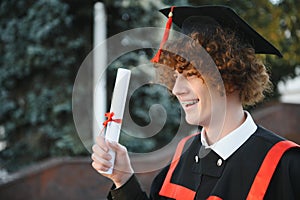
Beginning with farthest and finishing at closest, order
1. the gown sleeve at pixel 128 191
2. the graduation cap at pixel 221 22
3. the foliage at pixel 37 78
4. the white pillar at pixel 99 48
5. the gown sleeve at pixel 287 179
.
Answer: the foliage at pixel 37 78, the white pillar at pixel 99 48, the gown sleeve at pixel 128 191, the graduation cap at pixel 221 22, the gown sleeve at pixel 287 179

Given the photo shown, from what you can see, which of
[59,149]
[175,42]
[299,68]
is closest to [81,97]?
[59,149]

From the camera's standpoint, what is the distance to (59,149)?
A: 14.0ft

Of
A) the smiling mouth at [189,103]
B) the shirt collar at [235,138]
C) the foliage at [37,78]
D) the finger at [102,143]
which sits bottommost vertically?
the foliage at [37,78]

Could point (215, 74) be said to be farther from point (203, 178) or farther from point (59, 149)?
point (59, 149)

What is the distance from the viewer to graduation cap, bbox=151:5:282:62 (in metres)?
1.32

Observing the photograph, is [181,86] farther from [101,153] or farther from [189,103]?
[101,153]

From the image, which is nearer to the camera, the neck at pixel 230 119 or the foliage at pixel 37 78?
the neck at pixel 230 119

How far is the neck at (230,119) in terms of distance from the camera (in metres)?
1.38

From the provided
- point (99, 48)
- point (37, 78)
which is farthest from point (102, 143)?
point (37, 78)

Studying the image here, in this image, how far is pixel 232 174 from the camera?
133 centimetres

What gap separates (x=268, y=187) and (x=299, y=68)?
367 centimetres

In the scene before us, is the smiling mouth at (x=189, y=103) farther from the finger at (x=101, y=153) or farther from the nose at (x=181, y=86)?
the finger at (x=101, y=153)

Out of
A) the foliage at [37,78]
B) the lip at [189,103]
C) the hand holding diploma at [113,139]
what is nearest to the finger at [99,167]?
the hand holding diploma at [113,139]

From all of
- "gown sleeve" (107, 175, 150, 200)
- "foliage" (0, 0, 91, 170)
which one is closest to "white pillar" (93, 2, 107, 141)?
"foliage" (0, 0, 91, 170)
